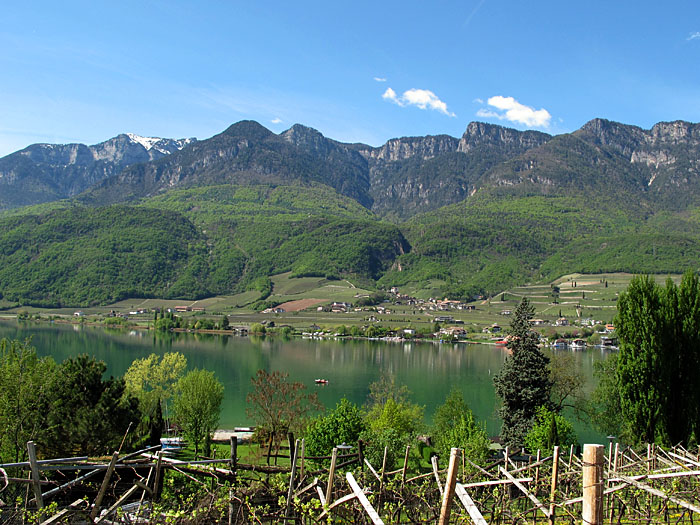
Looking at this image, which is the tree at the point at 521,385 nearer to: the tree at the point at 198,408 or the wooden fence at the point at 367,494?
the wooden fence at the point at 367,494

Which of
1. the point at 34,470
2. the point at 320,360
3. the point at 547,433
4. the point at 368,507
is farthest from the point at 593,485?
the point at 320,360

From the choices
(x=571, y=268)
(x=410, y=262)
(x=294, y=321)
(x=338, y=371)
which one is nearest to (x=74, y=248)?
(x=294, y=321)

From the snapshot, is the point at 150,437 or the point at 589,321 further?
the point at 589,321

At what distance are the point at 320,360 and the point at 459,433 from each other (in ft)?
145

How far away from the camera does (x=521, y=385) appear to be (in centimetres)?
2195

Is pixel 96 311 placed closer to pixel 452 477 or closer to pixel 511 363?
pixel 511 363

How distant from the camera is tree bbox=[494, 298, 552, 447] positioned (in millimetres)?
21469

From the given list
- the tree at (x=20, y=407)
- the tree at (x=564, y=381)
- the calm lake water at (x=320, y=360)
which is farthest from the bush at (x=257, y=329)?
the tree at (x=20, y=407)

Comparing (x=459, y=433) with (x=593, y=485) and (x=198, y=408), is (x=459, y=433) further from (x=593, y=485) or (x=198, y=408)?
(x=593, y=485)

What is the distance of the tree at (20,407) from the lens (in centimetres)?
1456

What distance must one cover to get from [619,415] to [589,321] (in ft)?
264

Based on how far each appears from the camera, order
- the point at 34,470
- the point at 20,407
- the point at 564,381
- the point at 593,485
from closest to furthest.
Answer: the point at 593,485
the point at 34,470
the point at 20,407
the point at 564,381

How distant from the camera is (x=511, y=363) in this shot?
72.9 ft

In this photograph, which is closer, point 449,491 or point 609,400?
point 449,491
